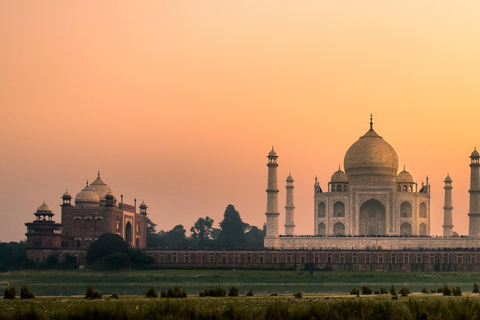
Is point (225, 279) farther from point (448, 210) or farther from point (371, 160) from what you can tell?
point (448, 210)

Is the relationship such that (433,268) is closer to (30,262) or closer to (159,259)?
(159,259)

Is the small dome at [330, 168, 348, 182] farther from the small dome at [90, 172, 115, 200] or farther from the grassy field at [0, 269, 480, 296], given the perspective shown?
the small dome at [90, 172, 115, 200]

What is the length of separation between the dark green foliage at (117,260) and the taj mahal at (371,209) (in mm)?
16611

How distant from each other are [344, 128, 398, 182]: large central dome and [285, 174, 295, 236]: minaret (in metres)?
6.74

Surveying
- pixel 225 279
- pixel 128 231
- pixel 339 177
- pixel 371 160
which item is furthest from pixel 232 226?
pixel 225 279

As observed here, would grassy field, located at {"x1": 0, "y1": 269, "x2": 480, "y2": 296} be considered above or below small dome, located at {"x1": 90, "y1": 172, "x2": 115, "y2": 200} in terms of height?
below

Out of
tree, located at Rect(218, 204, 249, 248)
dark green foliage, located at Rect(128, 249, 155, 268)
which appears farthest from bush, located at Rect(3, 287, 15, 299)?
tree, located at Rect(218, 204, 249, 248)

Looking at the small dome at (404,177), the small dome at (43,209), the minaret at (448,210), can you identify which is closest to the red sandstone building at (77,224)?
the small dome at (43,209)

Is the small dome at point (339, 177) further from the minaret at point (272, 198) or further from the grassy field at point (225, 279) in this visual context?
the grassy field at point (225, 279)

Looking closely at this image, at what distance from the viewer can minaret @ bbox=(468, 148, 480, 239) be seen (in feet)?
330

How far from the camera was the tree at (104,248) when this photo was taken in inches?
3750

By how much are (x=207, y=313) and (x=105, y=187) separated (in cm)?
8623

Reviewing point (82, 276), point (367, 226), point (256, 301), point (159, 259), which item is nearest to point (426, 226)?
point (367, 226)

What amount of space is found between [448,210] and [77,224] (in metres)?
41.4
